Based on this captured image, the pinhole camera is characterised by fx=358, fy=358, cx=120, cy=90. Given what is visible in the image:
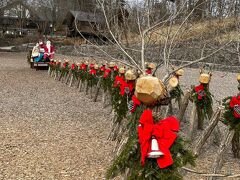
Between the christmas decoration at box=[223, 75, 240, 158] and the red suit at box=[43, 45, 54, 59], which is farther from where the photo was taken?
the red suit at box=[43, 45, 54, 59]

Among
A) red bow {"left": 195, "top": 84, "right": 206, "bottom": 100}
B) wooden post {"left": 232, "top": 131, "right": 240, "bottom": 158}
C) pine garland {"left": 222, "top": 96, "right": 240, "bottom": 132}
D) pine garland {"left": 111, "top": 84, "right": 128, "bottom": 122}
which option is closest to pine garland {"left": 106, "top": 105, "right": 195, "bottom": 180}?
pine garland {"left": 222, "top": 96, "right": 240, "bottom": 132}

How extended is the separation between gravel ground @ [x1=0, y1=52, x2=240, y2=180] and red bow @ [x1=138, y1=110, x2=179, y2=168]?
1.86 meters

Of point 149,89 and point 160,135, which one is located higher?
point 149,89

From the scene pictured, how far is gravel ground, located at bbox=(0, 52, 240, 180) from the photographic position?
437 centimetres

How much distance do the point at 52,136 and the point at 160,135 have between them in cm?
364

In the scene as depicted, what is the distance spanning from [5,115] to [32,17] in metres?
37.8

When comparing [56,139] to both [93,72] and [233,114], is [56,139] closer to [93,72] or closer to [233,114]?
[233,114]

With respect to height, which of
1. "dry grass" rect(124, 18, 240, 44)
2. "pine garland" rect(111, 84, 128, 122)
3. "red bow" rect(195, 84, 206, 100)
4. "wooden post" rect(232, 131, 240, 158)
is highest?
"dry grass" rect(124, 18, 240, 44)

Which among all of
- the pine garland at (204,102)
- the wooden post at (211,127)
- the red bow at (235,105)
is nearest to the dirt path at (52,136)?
the wooden post at (211,127)

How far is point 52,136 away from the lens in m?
5.82

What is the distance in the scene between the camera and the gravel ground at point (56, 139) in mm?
4367

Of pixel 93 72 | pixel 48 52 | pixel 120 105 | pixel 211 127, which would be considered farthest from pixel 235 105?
pixel 48 52

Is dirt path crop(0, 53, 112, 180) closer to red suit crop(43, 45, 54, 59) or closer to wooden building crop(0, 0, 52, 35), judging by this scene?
red suit crop(43, 45, 54, 59)

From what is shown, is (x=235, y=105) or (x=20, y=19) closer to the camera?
(x=235, y=105)
